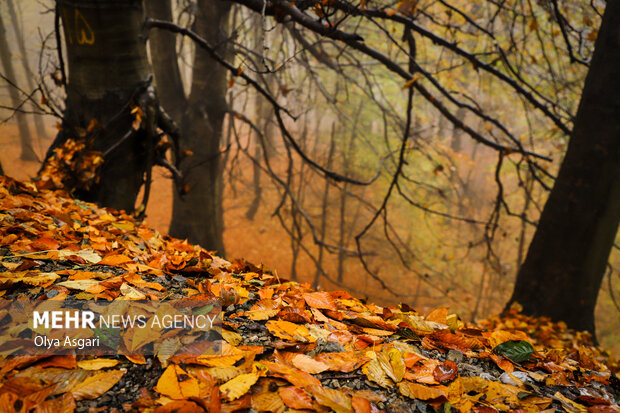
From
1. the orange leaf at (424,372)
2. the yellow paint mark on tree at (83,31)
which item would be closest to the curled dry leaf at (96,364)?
the orange leaf at (424,372)

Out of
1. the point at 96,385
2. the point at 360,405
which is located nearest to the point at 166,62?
the point at 96,385

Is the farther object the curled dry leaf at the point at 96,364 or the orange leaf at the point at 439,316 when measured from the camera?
the orange leaf at the point at 439,316

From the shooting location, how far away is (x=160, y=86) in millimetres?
5031

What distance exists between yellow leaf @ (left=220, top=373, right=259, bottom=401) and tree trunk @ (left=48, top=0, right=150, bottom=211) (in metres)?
1.97

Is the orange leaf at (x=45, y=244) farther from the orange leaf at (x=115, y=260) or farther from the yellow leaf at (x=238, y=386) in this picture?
the yellow leaf at (x=238, y=386)

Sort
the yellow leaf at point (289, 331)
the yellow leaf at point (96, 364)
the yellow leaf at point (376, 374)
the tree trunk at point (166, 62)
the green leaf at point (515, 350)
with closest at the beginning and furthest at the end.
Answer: the yellow leaf at point (96, 364)
the yellow leaf at point (376, 374)
the yellow leaf at point (289, 331)
the green leaf at point (515, 350)
the tree trunk at point (166, 62)

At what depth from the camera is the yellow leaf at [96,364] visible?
0.85 meters

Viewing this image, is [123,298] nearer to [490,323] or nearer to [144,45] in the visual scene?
[144,45]

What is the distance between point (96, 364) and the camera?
862mm

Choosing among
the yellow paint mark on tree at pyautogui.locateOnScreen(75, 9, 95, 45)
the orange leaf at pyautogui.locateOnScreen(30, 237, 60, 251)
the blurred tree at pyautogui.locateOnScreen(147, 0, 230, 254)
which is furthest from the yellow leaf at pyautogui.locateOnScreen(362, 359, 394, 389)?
the blurred tree at pyautogui.locateOnScreen(147, 0, 230, 254)

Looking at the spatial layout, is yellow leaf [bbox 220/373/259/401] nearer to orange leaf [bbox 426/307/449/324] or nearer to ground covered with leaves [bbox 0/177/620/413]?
ground covered with leaves [bbox 0/177/620/413]

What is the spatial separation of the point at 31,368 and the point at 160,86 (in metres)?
4.99

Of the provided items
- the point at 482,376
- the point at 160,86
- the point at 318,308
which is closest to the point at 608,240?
the point at 482,376

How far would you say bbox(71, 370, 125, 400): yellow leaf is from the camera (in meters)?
0.77
